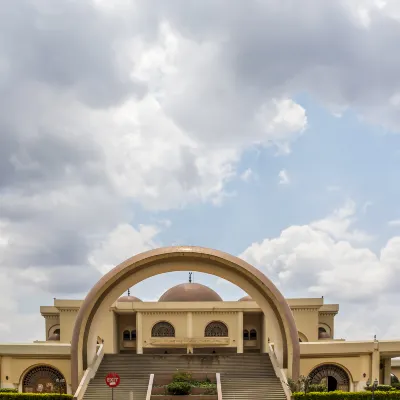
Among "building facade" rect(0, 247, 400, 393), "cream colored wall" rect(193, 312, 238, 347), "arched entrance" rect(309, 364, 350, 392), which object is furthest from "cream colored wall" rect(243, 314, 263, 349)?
"arched entrance" rect(309, 364, 350, 392)

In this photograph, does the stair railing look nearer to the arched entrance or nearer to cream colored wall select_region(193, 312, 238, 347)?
the arched entrance

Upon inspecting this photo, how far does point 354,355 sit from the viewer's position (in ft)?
98.6

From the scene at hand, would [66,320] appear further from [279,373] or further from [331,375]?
[331,375]

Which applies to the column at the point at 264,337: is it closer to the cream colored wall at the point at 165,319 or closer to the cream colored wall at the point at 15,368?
the cream colored wall at the point at 165,319

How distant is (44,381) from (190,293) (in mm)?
13942

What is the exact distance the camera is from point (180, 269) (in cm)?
3044

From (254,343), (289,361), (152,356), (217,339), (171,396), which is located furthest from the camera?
(254,343)

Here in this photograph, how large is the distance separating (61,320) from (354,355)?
20.6m

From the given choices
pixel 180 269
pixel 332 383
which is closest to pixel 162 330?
pixel 180 269

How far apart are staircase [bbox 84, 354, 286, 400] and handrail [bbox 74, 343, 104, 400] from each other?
228mm

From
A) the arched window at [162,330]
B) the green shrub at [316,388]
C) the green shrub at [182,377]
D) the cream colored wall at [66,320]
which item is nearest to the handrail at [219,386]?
the green shrub at [182,377]

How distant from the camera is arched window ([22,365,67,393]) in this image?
2959 centimetres

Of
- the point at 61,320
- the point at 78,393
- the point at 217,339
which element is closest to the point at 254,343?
the point at 217,339

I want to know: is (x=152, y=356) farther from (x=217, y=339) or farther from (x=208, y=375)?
(x=217, y=339)
